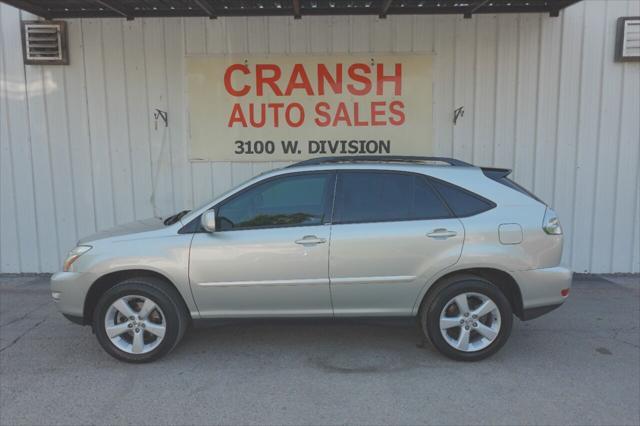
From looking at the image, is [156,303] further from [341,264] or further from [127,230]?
[341,264]

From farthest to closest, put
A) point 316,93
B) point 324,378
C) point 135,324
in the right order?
1. point 316,93
2. point 135,324
3. point 324,378

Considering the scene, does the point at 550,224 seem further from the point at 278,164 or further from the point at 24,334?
the point at 24,334

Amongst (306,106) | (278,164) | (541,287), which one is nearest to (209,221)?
(541,287)

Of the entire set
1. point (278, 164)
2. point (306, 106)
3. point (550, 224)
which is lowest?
point (550, 224)

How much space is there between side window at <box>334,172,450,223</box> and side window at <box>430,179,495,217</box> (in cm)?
7

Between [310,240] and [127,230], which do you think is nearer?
[310,240]

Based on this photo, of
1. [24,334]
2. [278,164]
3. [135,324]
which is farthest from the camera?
[278,164]

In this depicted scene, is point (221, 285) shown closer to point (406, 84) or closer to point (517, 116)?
point (406, 84)

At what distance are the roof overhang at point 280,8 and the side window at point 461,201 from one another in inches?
122

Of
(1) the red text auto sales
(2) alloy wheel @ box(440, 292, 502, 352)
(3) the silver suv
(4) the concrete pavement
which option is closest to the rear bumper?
(3) the silver suv

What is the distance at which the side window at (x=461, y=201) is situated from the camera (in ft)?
13.4

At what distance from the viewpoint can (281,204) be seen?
418 cm

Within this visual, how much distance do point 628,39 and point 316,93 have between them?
418cm

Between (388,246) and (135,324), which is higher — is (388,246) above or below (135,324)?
above
